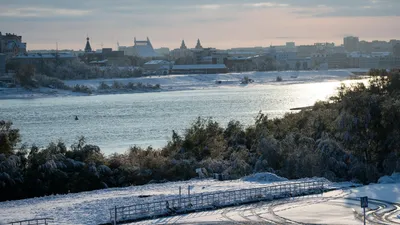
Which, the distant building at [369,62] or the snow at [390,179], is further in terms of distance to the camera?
the distant building at [369,62]

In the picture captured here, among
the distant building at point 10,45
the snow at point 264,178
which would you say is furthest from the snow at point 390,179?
the distant building at point 10,45

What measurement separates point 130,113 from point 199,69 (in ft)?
191

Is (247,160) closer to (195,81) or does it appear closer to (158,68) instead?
(195,81)

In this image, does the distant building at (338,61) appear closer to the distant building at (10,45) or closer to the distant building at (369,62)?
the distant building at (369,62)

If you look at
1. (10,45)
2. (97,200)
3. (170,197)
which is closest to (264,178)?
(170,197)

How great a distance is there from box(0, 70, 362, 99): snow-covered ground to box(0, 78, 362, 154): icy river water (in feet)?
12.2

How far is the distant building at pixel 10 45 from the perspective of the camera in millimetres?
117894

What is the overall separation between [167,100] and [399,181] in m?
47.3

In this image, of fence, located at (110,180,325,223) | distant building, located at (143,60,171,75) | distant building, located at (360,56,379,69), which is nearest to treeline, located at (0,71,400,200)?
fence, located at (110,180,325,223)

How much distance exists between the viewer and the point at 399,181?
23781mm

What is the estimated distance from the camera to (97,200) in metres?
21.8

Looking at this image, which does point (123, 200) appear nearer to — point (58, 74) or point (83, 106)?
point (83, 106)

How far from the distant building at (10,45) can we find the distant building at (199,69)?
22678 mm

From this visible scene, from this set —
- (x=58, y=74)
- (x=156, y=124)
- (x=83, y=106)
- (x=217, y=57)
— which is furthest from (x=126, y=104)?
(x=217, y=57)
